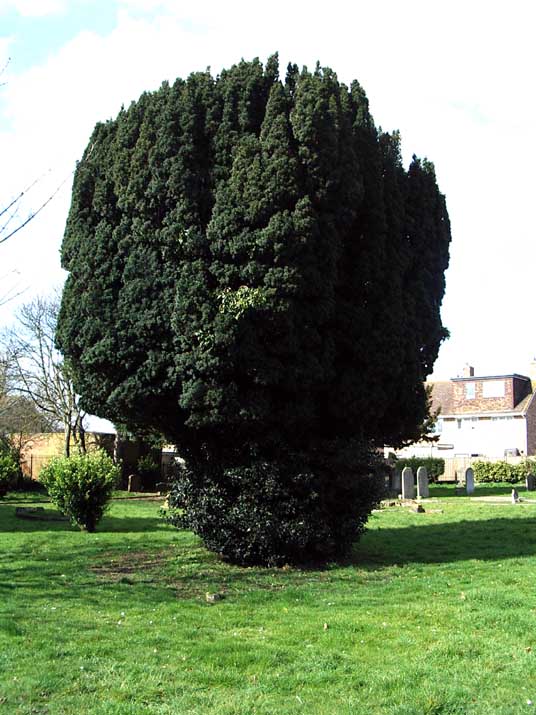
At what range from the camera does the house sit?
175ft

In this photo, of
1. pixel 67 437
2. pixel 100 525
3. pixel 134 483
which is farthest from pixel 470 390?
pixel 100 525

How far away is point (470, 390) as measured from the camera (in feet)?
184

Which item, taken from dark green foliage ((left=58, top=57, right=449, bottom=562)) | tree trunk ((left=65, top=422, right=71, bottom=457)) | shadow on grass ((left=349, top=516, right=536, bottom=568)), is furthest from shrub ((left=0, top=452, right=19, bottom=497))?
dark green foliage ((left=58, top=57, right=449, bottom=562))

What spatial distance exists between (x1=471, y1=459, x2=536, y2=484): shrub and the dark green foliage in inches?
1196

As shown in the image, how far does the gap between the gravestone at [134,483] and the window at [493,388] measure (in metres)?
29.0

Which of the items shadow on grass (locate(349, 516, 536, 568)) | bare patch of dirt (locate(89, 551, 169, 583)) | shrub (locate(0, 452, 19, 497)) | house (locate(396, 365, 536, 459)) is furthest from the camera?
house (locate(396, 365, 536, 459))

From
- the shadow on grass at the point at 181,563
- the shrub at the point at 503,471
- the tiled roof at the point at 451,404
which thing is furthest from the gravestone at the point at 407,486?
the tiled roof at the point at 451,404

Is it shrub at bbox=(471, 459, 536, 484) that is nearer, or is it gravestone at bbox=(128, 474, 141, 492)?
gravestone at bbox=(128, 474, 141, 492)

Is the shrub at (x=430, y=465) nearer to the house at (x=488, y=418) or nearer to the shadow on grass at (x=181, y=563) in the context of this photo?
the house at (x=488, y=418)

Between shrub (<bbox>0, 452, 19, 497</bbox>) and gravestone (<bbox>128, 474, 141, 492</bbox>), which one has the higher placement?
shrub (<bbox>0, 452, 19, 497</bbox>)

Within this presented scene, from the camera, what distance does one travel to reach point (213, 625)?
322 inches

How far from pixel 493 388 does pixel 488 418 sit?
7.37 feet

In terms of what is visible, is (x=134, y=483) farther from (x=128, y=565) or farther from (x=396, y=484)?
(x=128, y=565)

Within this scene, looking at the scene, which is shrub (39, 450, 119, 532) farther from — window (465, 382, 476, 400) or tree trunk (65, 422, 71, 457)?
window (465, 382, 476, 400)
